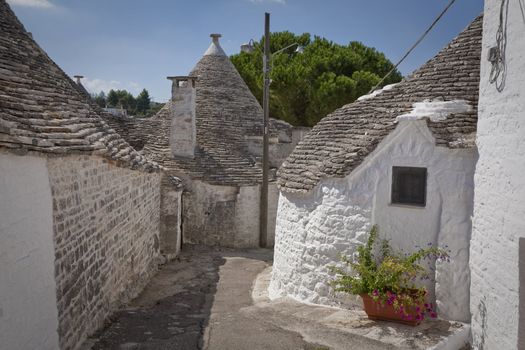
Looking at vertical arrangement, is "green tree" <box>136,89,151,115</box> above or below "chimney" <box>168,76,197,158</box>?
above

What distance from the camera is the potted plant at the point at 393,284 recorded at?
6469 mm

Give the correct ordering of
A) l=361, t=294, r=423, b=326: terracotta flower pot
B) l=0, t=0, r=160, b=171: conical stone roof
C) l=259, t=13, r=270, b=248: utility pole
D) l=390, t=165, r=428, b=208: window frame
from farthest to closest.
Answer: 1. l=259, t=13, r=270, b=248: utility pole
2. l=390, t=165, r=428, b=208: window frame
3. l=361, t=294, r=423, b=326: terracotta flower pot
4. l=0, t=0, r=160, b=171: conical stone roof

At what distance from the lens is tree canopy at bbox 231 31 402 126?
70.5 ft

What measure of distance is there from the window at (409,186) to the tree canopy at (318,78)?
14602 mm

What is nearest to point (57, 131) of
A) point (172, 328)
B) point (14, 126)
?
point (14, 126)

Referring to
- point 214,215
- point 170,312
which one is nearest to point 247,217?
point 214,215

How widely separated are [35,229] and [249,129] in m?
13.0

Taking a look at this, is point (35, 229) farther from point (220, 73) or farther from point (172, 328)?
point (220, 73)

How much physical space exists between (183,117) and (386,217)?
9281 mm

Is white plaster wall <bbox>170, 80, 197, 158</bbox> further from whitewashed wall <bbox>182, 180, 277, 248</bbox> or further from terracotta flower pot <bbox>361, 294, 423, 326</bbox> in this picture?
terracotta flower pot <bbox>361, 294, 423, 326</bbox>

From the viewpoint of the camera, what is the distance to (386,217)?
7.32 metres

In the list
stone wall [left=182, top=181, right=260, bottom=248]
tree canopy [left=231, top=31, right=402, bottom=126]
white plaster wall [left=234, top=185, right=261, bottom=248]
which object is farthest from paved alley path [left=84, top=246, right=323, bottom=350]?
tree canopy [left=231, top=31, right=402, bottom=126]

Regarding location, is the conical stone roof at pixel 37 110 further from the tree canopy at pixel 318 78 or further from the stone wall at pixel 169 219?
the tree canopy at pixel 318 78

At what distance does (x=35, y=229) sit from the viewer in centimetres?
461
